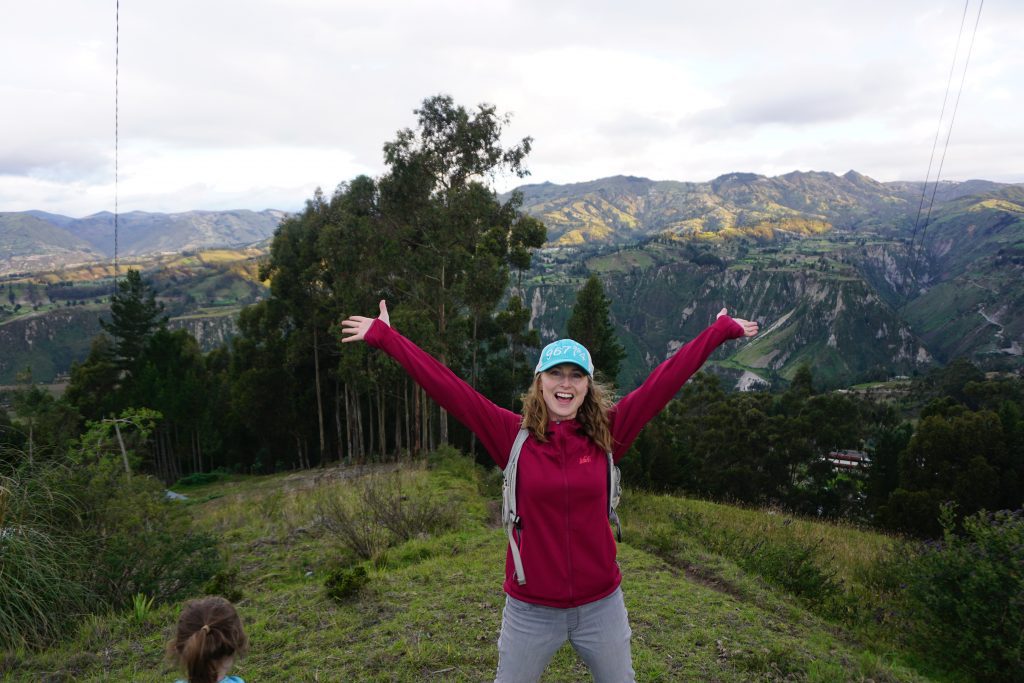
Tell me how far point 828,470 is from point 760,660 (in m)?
39.1

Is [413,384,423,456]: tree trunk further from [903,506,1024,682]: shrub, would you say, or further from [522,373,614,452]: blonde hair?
[522,373,614,452]: blonde hair

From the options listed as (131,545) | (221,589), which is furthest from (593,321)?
(131,545)

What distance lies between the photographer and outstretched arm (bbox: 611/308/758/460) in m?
2.80

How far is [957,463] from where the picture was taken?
83.8ft

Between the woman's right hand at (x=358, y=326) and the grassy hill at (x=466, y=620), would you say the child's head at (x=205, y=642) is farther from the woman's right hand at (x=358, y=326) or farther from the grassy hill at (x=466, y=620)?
the grassy hill at (x=466, y=620)

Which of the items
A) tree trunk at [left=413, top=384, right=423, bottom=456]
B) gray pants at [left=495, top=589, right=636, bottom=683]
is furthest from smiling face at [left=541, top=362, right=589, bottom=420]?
tree trunk at [left=413, top=384, right=423, bottom=456]

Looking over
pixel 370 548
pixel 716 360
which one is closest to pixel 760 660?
pixel 370 548

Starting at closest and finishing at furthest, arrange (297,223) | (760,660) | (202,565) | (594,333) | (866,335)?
(760,660), (202,565), (297,223), (594,333), (866,335)

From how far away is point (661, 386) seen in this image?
110 inches

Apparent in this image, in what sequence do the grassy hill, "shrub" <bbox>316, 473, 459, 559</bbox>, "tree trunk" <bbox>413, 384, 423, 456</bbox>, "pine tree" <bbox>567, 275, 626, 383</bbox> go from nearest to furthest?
the grassy hill, "shrub" <bbox>316, 473, 459, 559</bbox>, "tree trunk" <bbox>413, 384, 423, 456</bbox>, "pine tree" <bbox>567, 275, 626, 383</bbox>

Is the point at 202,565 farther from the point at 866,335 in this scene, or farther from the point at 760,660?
the point at 866,335

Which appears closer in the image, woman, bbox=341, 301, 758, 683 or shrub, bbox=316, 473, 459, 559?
woman, bbox=341, 301, 758, 683

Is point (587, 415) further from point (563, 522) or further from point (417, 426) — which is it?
point (417, 426)

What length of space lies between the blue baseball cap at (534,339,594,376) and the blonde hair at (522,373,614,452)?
0.24 ft
